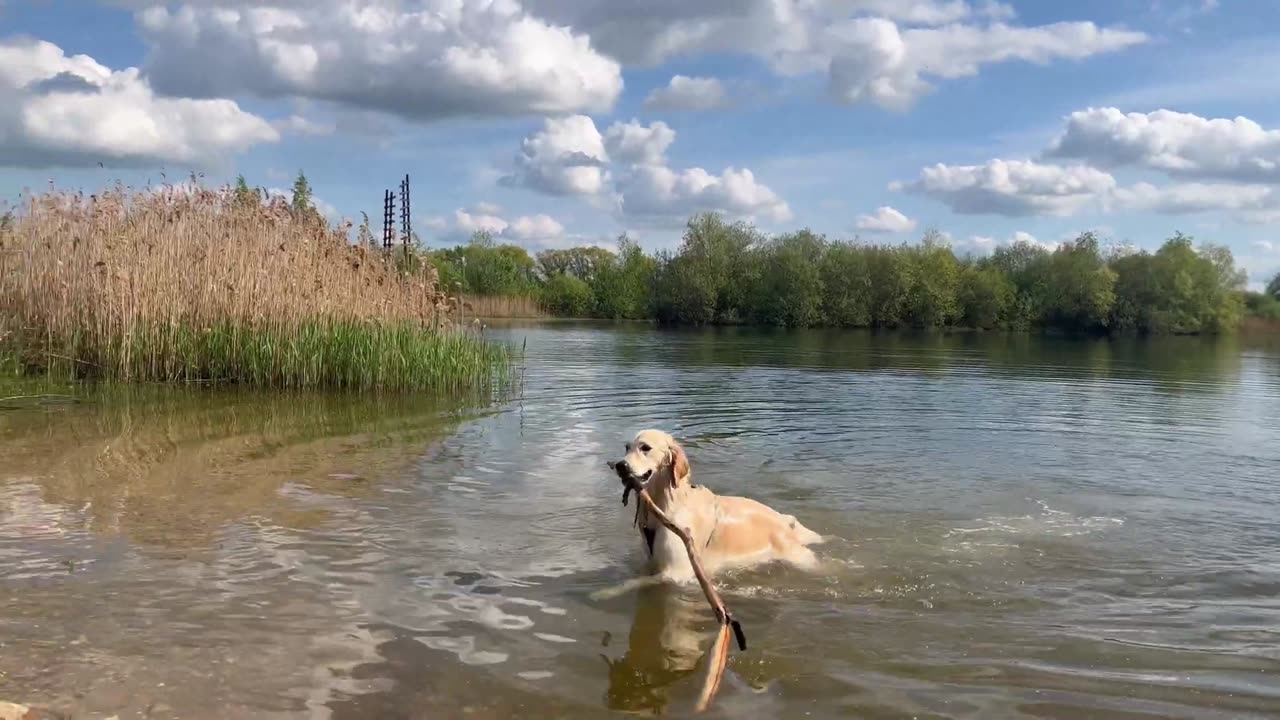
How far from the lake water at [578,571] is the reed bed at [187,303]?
190 centimetres

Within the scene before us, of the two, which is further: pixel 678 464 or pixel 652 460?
pixel 678 464

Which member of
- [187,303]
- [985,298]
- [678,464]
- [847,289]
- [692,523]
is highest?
[847,289]

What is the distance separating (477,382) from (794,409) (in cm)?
626

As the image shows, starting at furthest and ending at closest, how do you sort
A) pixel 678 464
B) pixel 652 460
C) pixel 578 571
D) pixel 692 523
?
1. pixel 578 571
2. pixel 692 523
3. pixel 678 464
4. pixel 652 460

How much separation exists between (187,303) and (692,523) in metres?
13.1

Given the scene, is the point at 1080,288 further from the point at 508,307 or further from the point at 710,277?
the point at 508,307

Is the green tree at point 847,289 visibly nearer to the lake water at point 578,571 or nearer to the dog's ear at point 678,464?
the lake water at point 578,571

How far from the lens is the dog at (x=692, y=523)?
629 cm

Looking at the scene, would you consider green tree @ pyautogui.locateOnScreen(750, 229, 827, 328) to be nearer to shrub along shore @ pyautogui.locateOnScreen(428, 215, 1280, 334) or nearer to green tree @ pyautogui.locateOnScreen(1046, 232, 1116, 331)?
shrub along shore @ pyautogui.locateOnScreen(428, 215, 1280, 334)

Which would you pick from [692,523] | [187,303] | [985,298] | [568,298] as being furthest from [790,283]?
[692,523]

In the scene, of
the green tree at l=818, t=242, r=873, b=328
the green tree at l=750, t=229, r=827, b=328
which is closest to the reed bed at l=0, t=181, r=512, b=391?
the green tree at l=750, t=229, r=827, b=328

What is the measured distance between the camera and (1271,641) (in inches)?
219

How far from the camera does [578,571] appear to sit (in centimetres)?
680

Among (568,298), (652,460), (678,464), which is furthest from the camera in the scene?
(568,298)
